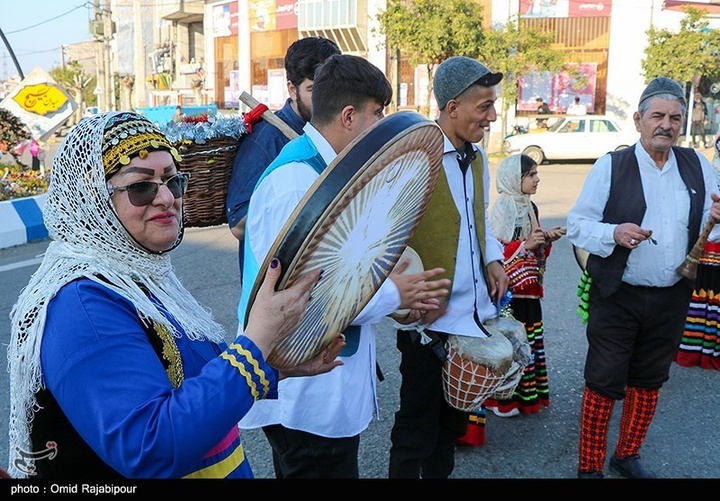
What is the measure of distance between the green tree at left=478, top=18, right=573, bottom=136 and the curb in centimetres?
1725

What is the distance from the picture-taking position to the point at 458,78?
3.30m

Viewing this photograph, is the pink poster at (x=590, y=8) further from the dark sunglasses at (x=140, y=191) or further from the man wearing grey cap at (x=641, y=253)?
the dark sunglasses at (x=140, y=191)

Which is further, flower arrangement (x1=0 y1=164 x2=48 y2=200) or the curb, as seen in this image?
flower arrangement (x1=0 y1=164 x2=48 y2=200)

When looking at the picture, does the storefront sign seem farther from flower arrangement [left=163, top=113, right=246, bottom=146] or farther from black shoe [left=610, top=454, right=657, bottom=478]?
black shoe [left=610, top=454, right=657, bottom=478]

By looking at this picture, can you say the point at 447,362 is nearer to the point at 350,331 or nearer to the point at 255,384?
the point at 350,331

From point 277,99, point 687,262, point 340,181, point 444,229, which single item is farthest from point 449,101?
point 277,99

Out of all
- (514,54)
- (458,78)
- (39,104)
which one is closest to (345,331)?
A: (458,78)

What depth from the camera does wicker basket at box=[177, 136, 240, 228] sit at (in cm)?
317

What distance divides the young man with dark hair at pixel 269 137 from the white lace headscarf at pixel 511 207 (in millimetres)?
1644

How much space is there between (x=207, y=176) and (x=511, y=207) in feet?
7.42

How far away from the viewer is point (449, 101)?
3.31 metres

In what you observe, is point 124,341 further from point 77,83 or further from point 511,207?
point 77,83

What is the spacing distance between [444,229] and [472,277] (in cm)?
28

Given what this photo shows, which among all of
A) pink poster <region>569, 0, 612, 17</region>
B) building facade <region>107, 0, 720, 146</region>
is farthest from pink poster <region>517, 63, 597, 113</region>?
pink poster <region>569, 0, 612, 17</region>
